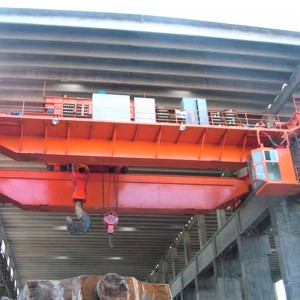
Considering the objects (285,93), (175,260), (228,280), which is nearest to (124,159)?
(285,93)

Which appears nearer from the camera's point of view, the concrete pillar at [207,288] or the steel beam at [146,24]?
the steel beam at [146,24]

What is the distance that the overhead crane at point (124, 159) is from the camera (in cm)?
1134

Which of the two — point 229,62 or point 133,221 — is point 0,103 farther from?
point 133,221

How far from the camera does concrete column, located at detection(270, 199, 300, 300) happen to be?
12906mm

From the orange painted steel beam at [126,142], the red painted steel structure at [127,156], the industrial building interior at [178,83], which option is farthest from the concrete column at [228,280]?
the orange painted steel beam at [126,142]

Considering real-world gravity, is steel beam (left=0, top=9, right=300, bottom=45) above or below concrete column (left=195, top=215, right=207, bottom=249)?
above

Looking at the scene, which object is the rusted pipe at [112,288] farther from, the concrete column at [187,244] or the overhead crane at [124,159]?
the concrete column at [187,244]

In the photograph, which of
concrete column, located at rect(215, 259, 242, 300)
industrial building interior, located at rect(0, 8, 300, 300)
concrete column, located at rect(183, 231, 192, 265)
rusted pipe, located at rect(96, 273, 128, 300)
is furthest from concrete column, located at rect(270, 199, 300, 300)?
concrete column, located at rect(183, 231, 192, 265)

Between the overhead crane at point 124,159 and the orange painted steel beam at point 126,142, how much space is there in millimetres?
27

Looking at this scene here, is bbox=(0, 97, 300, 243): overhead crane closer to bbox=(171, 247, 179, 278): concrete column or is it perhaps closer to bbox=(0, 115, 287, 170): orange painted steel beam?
bbox=(0, 115, 287, 170): orange painted steel beam

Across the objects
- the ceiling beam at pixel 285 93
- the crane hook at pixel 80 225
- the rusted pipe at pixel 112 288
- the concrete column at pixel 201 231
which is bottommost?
the rusted pipe at pixel 112 288

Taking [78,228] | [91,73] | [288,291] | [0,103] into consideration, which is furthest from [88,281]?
[0,103]

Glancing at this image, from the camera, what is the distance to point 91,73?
15.0 metres

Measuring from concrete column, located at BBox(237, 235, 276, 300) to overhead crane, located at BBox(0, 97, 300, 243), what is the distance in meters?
4.42
